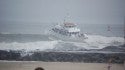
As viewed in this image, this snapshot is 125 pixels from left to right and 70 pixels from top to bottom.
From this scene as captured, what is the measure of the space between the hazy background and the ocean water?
19 millimetres

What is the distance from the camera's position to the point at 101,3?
4691 millimetres

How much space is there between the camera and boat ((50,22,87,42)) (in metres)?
4.68

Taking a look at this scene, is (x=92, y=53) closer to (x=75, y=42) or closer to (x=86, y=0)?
(x=75, y=42)

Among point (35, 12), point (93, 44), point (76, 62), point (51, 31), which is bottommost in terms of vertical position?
point (76, 62)

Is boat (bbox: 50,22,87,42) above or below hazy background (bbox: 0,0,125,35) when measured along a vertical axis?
below

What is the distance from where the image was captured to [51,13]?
4.73m

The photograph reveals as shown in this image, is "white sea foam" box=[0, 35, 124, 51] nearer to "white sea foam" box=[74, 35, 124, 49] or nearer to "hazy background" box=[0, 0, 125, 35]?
"white sea foam" box=[74, 35, 124, 49]

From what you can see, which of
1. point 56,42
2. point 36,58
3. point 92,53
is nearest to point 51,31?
point 56,42

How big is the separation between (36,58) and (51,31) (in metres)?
0.60

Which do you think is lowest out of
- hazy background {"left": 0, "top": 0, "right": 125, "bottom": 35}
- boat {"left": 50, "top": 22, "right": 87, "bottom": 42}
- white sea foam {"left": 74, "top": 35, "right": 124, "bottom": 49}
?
white sea foam {"left": 74, "top": 35, "right": 124, "bottom": 49}

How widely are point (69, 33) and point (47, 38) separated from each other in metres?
0.45

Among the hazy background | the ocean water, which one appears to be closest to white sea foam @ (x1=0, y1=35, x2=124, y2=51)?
the ocean water

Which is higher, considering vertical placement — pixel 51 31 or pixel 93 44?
pixel 51 31

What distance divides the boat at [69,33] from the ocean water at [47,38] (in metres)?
0.07
